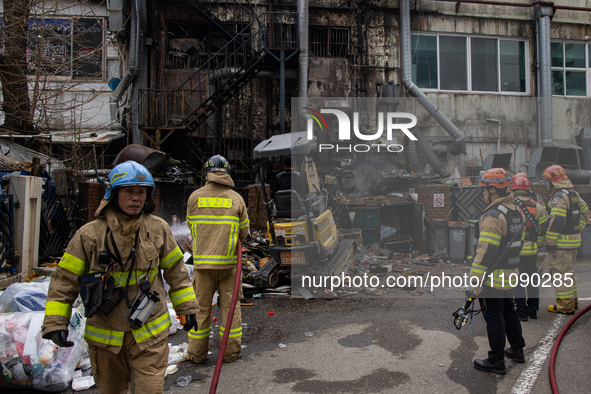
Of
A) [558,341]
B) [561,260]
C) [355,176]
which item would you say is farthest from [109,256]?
[355,176]

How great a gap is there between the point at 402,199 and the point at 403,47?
19.1ft

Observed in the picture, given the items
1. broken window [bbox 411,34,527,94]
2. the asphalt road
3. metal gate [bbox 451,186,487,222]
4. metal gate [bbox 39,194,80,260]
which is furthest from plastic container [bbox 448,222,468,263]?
metal gate [bbox 39,194,80,260]

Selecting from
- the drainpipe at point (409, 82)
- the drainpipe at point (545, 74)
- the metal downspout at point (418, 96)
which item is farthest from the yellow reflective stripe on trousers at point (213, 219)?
the drainpipe at point (545, 74)

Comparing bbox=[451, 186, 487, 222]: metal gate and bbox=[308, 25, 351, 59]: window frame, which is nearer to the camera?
bbox=[451, 186, 487, 222]: metal gate

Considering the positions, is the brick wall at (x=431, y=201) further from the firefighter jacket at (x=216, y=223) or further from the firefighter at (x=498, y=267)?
the firefighter jacket at (x=216, y=223)

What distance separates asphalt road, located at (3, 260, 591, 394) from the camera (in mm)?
3783

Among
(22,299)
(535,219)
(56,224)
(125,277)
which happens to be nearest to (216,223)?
(125,277)

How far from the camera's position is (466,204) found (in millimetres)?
10586

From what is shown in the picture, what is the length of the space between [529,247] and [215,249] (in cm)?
433

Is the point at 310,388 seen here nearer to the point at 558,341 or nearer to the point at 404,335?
the point at 404,335

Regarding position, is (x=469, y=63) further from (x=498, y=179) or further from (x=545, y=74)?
(x=498, y=179)

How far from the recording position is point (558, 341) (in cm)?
445

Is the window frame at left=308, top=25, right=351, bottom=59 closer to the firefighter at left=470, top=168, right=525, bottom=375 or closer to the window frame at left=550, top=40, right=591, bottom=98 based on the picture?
the window frame at left=550, top=40, right=591, bottom=98

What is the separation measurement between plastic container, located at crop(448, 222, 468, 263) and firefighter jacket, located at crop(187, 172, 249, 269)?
6641mm
